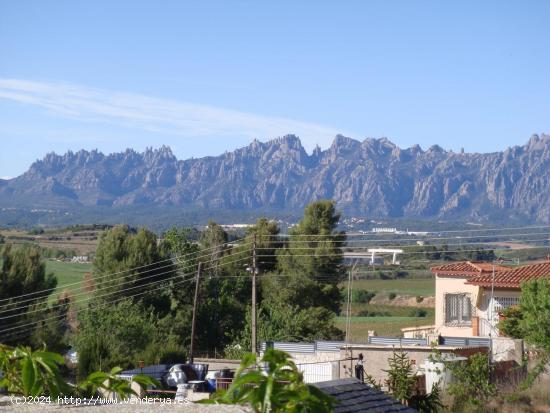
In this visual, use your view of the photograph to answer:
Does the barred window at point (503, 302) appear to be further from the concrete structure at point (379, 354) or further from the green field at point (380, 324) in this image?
the green field at point (380, 324)

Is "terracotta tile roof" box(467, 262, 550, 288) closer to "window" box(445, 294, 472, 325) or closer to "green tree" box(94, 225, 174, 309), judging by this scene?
"window" box(445, 294, 472, 325)

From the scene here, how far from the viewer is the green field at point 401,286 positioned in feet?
305

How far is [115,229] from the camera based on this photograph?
194 ft

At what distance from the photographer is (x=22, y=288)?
163 feet

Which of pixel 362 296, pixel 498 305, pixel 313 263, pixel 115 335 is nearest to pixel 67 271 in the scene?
pixel 362 296

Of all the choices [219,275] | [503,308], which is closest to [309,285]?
[219,275]

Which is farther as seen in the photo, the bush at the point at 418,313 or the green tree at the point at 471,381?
the bush at the point at 418,313

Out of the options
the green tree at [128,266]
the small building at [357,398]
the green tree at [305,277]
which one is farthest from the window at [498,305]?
the small building at [357,398]

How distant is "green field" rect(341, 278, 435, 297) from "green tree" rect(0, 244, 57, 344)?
4512 centimetres

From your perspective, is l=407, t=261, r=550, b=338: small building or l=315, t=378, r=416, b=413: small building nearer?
Result: l=315, t=378, r=416, b=413: small building

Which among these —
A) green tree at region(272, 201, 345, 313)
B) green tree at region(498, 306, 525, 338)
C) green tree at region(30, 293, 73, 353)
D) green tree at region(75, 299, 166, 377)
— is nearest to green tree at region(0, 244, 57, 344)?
green tree at region(30, 293, 73, 353)

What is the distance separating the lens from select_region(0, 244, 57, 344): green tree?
1857 inches

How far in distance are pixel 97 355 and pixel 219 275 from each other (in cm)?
2186

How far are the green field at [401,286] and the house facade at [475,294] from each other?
4453 cm
